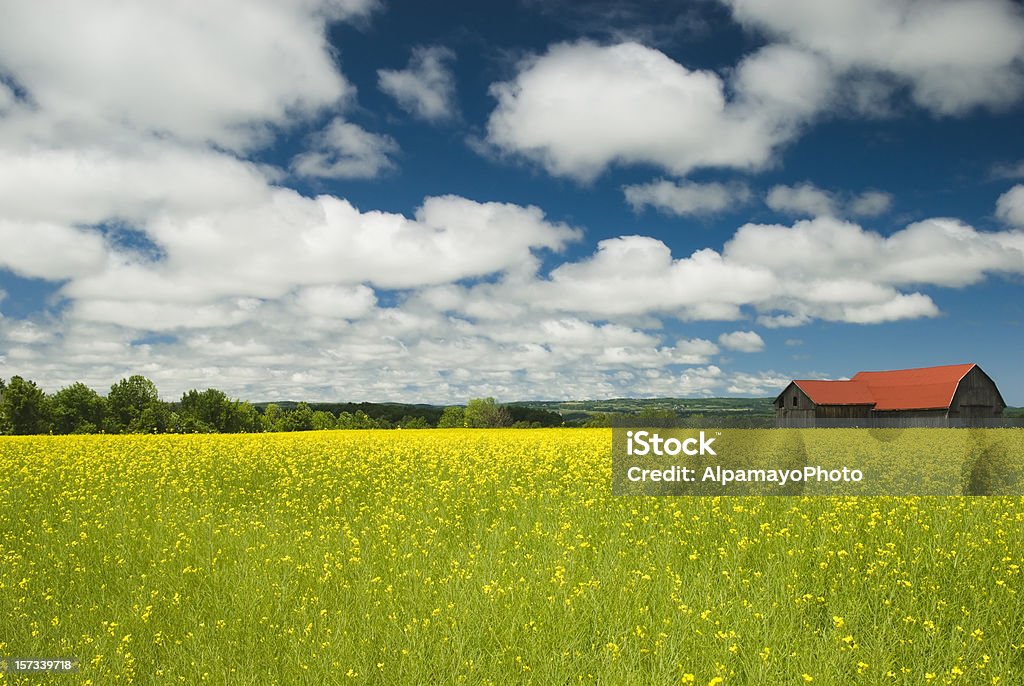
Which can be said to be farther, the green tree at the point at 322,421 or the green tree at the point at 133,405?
the green tree at the point at 322,421

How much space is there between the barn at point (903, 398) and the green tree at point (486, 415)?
33.2 metres

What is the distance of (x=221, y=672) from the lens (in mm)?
6504

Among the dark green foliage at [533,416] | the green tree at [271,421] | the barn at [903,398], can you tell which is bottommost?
the green tree at [271,421]

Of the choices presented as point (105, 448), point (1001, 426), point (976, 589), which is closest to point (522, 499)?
point (976, 589)

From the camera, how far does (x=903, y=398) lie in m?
51.4

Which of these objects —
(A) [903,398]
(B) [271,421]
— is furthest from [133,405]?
(A) [903,398]

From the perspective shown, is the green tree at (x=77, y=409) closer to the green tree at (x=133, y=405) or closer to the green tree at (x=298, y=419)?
the green tree at (x=133, y=405)

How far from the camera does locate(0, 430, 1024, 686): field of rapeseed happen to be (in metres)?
6.20

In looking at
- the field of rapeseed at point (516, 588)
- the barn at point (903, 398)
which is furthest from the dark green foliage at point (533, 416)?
the field of rapeseed at point (516, 588)

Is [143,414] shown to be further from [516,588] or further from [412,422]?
[516,588]

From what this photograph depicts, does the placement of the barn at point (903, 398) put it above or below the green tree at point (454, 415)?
above

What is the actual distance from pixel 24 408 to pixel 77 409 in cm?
436

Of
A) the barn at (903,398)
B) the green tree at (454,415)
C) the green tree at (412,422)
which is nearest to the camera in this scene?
the barn at (903,398)

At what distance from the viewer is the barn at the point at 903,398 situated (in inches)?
1902
